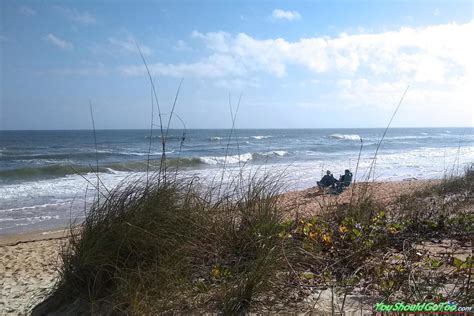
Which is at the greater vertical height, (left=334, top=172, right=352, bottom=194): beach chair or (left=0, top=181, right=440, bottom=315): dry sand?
(left=334, top=172, right=352, bottom=194): beach chair

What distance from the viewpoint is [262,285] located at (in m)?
2.62

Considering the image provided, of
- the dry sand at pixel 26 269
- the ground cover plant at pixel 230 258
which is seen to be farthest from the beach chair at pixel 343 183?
the dry sand at pixel 26 269

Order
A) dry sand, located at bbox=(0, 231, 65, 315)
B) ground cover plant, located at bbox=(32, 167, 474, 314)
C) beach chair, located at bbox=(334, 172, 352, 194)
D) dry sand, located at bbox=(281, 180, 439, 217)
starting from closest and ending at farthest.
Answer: ground cover plant, located at bbox=(32, 167, 474, 314), dry sand, located at bbox=(0, 231, 65, 315), dry sand, located at bbox=(281, 180, 439, 217), beach chair, located at bbox=(334, 172, 352, 194)

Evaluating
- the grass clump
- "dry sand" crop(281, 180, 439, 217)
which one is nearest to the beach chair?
"dry sand" crop(281, 180, 439, 217)

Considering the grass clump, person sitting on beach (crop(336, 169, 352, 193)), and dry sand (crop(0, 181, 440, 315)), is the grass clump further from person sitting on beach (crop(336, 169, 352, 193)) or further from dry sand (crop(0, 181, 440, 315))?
person sitting on beach (crop(336, 169, 352, 193))

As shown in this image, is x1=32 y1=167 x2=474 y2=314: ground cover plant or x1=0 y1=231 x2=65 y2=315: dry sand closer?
x1=32 y1=167 x2=474 y2=314: ground cover plant

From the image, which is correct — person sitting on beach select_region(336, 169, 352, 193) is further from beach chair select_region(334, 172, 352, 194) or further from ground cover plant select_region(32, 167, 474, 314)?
ground cover plant select_region(32, 167, 474, 314)

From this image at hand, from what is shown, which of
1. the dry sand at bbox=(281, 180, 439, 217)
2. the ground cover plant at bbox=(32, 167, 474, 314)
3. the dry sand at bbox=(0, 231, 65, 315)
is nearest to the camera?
the ground cover plant at bbox=(32, 167, 474, 314)

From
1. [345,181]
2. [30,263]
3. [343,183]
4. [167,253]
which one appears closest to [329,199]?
[167,253]

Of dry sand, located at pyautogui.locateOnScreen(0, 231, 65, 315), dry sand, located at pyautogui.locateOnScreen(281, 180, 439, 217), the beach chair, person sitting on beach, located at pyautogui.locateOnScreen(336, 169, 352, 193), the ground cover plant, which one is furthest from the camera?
person sitting on beach, located at pyautogui.locateOnScreen(336, 169, 352, 193)

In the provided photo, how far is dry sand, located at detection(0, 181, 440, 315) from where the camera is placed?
3732mm

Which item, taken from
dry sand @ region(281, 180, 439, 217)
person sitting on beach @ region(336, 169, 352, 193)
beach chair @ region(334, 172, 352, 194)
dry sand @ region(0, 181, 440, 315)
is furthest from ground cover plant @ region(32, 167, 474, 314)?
person sitting on beach @ region(336, 169, 352, 193)

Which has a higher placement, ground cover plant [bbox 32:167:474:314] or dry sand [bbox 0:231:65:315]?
ground cover plant [bbox 32:167:474:314]

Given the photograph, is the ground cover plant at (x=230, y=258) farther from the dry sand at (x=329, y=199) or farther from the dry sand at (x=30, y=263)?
the dry sand at (x=30, y=263)
